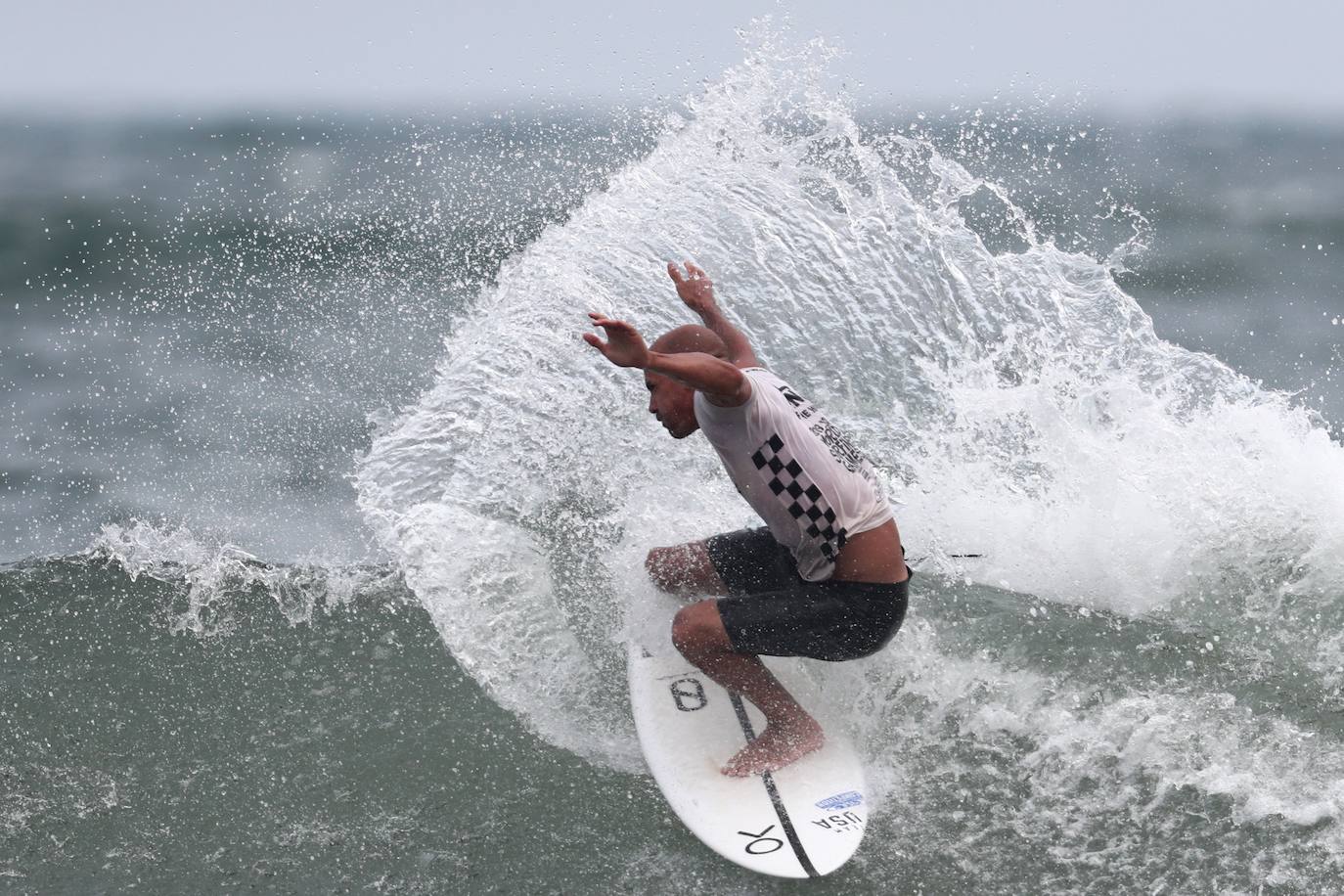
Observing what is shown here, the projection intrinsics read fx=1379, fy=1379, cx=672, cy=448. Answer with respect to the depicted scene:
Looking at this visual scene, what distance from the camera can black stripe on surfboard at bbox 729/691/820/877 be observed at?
5.23m

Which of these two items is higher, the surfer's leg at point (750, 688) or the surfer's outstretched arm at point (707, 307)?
the surfer's outstretched arm at point (707, 307)

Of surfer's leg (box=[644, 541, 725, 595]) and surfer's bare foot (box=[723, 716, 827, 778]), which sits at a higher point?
surfer's leg (box=[644, 541, 725, 595])

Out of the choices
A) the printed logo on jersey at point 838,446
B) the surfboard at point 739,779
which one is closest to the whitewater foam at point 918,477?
the surfboard at point 739,779

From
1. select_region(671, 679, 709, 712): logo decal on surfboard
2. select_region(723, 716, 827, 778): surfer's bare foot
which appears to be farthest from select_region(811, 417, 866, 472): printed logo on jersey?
select_region(671, 679, 709, 712): logo decal on surfboard

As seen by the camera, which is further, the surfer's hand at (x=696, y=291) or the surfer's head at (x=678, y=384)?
the surfer's hand at (x=696, y=291)

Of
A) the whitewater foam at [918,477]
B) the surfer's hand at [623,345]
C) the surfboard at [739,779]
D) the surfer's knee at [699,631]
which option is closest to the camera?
the surfer's hand at [623,345]

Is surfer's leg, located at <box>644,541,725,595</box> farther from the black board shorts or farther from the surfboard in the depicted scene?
the black board shorts

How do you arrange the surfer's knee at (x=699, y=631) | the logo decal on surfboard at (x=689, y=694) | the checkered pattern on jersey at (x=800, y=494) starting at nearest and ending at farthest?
the checkered pattern on jersey at (x=800, y=494), the surfer's knee at (x=699, y=631), the logo decal on surfboard at (x=689, y=694)

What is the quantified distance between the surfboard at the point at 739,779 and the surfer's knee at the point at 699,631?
21.0 inches

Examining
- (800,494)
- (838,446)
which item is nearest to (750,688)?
(800,494)

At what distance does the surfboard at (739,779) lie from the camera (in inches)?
209

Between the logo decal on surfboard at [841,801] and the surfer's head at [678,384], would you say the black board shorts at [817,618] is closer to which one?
the logo decal on surfboard at [841,801]

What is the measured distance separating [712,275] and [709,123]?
0.96 metres

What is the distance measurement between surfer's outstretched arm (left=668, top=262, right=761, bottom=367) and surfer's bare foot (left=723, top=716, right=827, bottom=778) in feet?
5.02
